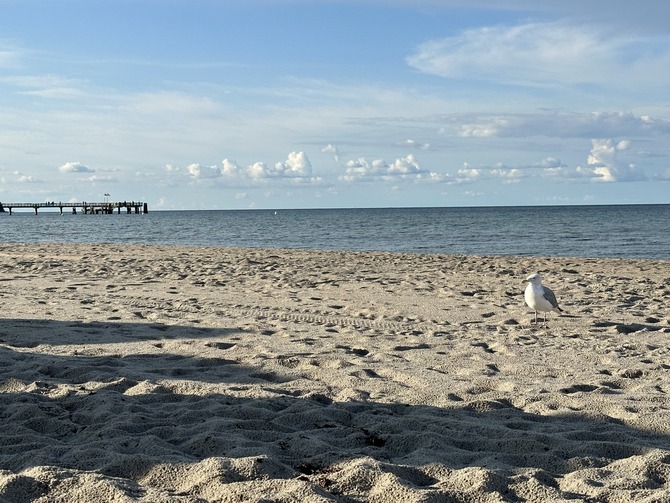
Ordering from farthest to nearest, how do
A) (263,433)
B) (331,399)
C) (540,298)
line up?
(540,298) → (331,399) → (263,433)

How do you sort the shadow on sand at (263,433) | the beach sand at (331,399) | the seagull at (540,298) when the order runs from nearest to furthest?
the beach sand at (331,399) → the shadow on sand at (263,433) → the seagull at (540,298)

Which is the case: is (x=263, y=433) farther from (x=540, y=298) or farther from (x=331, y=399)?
(x=540, y=298)

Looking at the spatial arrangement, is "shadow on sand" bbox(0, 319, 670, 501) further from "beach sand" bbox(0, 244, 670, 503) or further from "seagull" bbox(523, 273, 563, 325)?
"seagull" bbox(523, 273, 563, 325)

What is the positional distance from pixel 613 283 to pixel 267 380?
887cm

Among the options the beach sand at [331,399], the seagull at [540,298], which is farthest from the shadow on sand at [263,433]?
the seagull at [540,298]

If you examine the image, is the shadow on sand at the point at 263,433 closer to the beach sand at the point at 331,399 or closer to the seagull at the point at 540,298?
the beach sand at the point at 331,399

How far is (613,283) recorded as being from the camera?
1253 centimetres

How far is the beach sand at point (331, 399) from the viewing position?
11.0 ft

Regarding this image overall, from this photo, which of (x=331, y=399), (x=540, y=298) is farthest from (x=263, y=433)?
(x=540, y=298)

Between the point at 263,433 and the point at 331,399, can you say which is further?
the point at 331,399

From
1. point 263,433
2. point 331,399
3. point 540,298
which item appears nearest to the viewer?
point 263,433

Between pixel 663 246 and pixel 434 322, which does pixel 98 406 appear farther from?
pixel 663 246

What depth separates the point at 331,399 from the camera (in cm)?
486

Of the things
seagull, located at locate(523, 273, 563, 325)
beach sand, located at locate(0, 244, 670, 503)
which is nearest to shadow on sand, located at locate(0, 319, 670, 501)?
beach sand, located at locate(0, 244, 670, 503)
